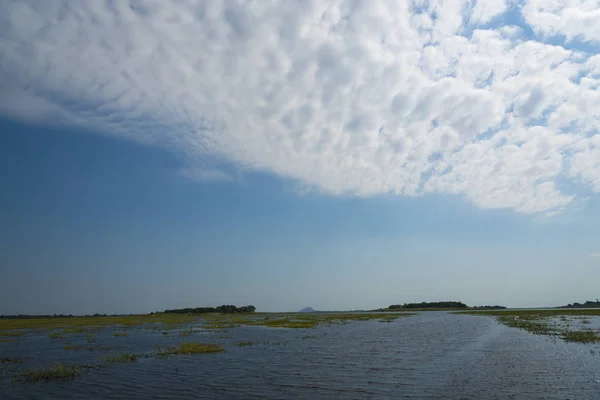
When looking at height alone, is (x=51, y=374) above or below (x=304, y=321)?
below

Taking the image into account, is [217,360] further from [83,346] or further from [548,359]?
[548,359]

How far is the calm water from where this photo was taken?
22750 mm

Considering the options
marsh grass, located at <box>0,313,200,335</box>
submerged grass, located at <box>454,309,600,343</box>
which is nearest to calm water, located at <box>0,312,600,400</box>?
submerged grass, located at <box>454,309,600,343</box>

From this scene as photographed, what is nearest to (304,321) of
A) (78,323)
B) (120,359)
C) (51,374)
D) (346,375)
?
(78,323)

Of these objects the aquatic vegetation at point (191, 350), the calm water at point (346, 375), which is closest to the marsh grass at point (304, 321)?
the aquatic vegetation at point (191, 350)

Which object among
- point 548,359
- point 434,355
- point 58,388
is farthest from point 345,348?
point 58,388

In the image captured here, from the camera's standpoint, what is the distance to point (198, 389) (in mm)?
24250

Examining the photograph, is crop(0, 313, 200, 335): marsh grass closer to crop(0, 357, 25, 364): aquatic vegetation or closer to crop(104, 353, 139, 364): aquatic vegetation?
crop(0, 357, 25, 364): aquatic vegetation

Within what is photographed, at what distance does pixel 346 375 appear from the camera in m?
27.8

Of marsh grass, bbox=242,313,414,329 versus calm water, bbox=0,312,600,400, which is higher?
marsh grass, bbox=242,313,414,329

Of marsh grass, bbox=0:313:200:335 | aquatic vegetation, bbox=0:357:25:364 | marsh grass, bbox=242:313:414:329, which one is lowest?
aquatic vegetation, bbox=0:357:25:364

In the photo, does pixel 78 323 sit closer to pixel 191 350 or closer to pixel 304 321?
pixel 304 321

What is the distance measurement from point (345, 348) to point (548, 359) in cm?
1935

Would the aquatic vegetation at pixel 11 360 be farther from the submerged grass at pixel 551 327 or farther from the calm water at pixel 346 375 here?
the submerged grass at pixel 551 327
